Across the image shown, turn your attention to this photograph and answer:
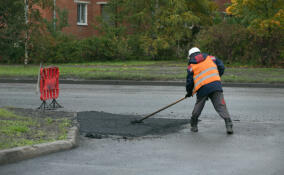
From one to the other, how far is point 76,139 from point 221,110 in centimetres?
256

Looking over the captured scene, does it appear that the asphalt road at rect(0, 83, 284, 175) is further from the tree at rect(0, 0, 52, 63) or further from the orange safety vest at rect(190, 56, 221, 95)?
the tree at rect(0, 0, 52, 63)

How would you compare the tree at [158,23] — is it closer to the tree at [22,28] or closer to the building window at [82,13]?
the building window at [82,13]

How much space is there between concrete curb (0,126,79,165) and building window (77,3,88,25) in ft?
114

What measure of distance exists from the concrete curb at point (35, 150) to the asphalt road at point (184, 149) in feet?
0.38

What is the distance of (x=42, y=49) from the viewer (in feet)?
102

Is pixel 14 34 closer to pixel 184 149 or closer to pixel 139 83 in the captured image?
pixel 139 83

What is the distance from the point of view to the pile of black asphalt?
8938 mm

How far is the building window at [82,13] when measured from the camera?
4203 cm

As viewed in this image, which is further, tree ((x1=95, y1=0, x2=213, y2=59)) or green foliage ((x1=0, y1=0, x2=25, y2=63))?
tree ((x1=95, y1=0, x2=213, y2=59))

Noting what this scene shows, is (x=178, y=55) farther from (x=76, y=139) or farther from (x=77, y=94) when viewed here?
(x=76, y=139)

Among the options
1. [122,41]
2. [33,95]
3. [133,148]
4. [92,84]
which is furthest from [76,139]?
[122,41]

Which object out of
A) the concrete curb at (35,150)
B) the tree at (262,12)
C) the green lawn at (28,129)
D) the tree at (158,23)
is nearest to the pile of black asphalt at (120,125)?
the green lawn at (28,129)

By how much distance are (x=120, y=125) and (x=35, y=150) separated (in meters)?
2.70

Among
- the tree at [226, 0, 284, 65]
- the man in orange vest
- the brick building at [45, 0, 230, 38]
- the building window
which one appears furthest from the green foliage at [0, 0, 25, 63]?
the man in orange vest
